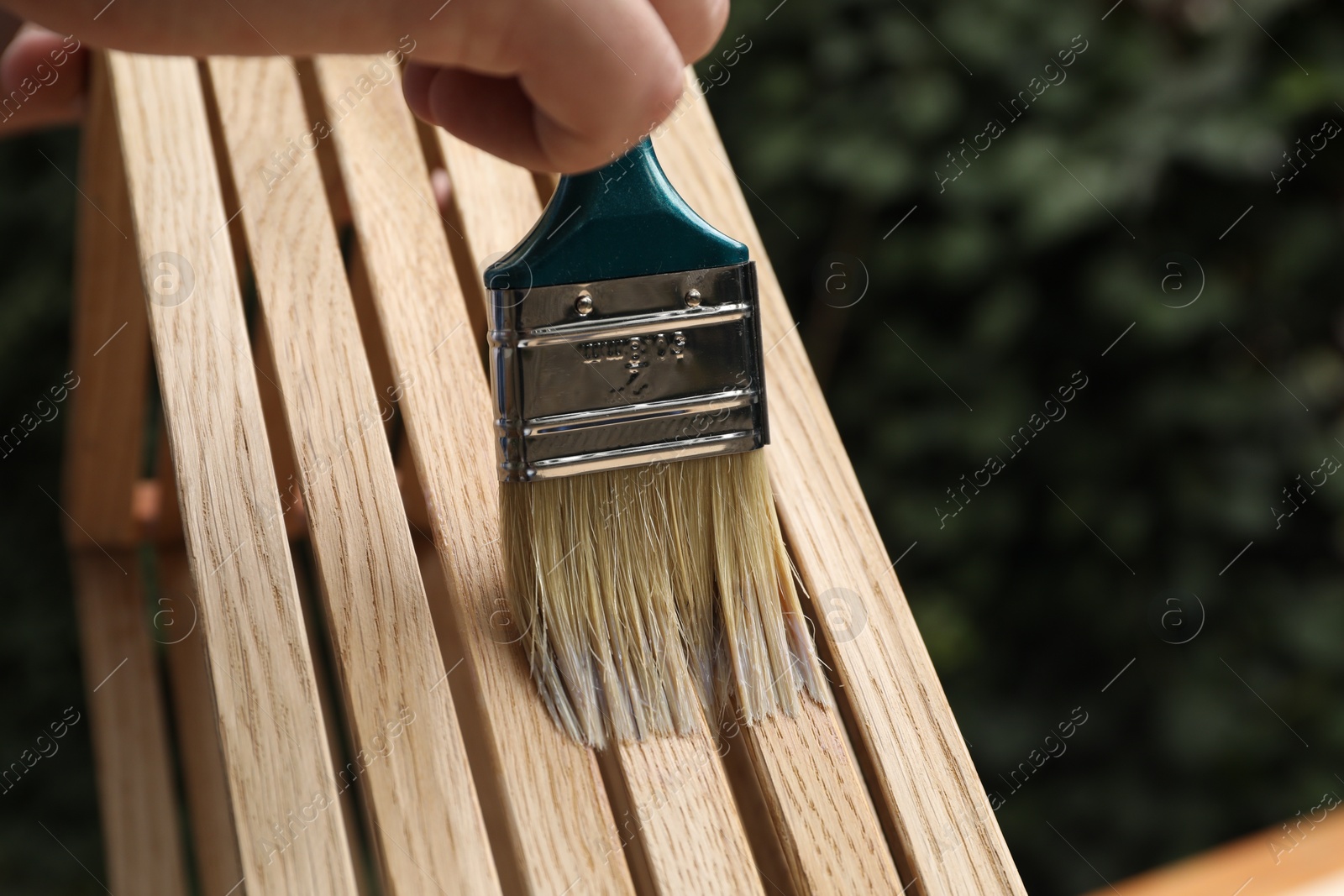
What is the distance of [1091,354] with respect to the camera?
118cm

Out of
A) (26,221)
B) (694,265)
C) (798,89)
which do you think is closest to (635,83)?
(694,265)

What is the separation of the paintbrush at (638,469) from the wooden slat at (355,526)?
0.05m

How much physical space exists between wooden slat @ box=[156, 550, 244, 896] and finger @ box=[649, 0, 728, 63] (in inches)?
20.8

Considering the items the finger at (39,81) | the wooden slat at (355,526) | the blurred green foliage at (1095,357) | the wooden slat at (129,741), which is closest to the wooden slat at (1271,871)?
the blurred green foliage at (1095,357)

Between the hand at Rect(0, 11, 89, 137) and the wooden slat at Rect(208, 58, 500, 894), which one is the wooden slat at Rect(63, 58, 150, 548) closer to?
the hand at Rect(0, 11, 89, 137)

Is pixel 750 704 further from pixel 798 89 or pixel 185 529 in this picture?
pixel 798 89

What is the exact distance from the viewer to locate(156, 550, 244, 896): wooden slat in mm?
795

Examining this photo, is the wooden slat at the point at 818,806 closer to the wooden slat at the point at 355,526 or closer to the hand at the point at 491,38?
the wooden slat at the point at 355,526

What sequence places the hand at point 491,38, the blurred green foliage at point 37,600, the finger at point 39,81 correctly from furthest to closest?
1. the blurred green foliage at point 37,600
2. the finger at point 39,81
3. the hand at point 491,38

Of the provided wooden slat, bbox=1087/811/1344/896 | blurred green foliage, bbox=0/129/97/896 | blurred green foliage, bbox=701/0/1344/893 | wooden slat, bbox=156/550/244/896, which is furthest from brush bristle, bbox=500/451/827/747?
blurred green foliage, bbox=0/129/97/896

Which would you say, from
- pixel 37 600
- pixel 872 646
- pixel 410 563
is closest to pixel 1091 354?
pixel 872 646

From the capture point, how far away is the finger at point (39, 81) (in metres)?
0.75

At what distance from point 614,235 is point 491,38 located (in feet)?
0.32

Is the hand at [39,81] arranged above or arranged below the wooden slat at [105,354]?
above
